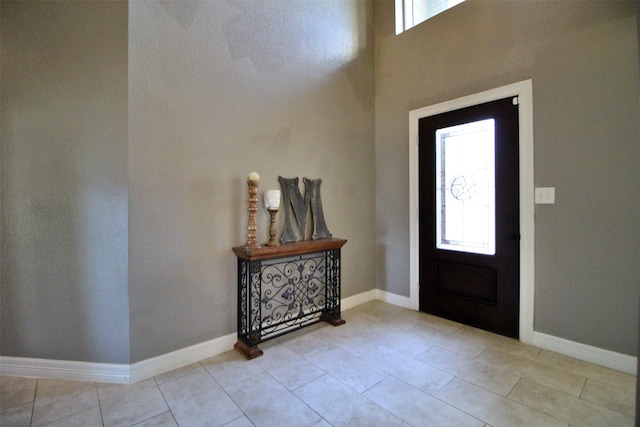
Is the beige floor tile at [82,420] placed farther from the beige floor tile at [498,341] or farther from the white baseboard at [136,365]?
the beige floor tile at [498,341]

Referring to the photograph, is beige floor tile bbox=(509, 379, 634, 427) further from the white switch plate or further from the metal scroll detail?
the metal scroll detail

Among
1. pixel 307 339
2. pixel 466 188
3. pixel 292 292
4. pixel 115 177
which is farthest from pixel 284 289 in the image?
pixel 466 188

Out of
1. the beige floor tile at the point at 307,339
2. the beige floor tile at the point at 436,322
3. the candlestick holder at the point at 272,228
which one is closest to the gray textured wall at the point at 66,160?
the candlestick holder at the point at 272,228

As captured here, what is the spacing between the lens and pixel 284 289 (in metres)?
2.60

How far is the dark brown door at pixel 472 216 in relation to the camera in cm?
242

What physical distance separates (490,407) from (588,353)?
42.8 inches

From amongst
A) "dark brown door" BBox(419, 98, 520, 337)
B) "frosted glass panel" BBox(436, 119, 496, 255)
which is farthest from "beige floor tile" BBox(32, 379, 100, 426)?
"frosted glass panel" BBox(436, 119, 496, 255)

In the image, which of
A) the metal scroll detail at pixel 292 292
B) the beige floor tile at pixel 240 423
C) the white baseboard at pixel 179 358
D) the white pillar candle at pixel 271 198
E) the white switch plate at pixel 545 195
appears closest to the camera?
the beige floor tile at pixel 240 423

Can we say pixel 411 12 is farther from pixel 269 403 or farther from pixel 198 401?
pixel 198 401

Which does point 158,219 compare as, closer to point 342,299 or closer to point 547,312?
point 342,299

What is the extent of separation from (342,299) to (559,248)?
6.44ft

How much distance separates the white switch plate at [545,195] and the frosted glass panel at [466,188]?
313mm

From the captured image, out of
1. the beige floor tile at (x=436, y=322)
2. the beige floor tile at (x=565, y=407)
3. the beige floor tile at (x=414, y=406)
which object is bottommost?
the beige floor tile at (x=414, y=406)

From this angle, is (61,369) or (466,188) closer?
(61,369)
